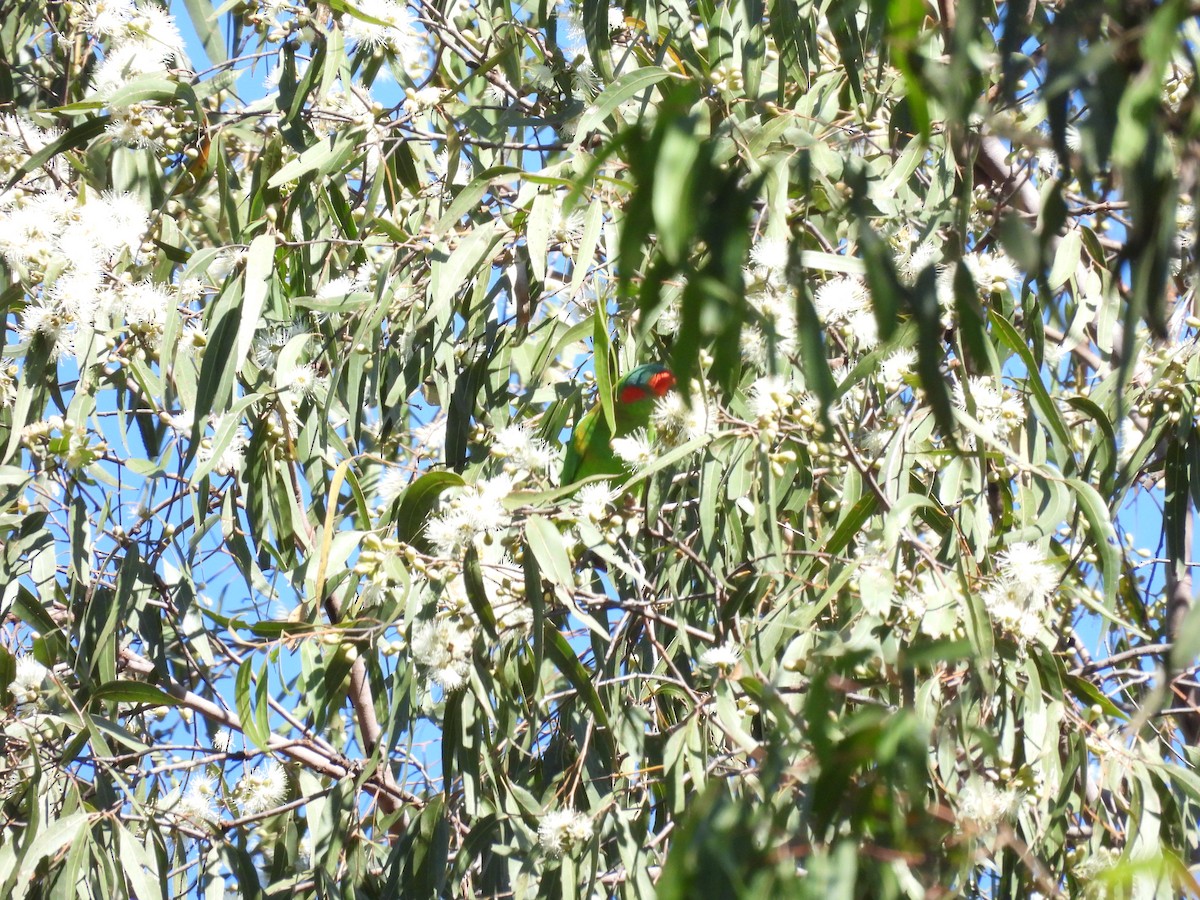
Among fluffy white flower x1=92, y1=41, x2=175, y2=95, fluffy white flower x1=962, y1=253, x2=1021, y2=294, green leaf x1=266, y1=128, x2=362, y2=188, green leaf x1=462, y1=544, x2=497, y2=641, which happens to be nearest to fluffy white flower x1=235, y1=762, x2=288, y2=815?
green leaf x1=462, y1=544, x2=497, y2=641

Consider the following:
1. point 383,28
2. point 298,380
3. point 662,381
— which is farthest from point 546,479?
point 662,381

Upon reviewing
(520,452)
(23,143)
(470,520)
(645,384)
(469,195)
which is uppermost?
(23,143)

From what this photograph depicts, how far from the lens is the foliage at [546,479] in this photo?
1.51m

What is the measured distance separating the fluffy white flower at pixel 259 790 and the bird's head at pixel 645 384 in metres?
0.87

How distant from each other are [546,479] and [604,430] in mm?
434

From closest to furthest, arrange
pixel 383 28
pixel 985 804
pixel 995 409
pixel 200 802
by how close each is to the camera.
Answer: pixel 985 804, pixel 995 409, pixel 383 28, pixel 200 802

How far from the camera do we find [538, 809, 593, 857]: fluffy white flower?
61.6 inches

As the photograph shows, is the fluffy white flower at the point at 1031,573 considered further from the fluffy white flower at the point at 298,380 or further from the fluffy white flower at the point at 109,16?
the fluffy white flower at the point at 109,16

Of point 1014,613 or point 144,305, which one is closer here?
point 1014,613

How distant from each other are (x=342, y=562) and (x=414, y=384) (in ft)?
1.60

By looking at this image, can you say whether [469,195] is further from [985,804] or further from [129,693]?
[985,804]

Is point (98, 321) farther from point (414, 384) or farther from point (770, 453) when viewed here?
point (770, 453)

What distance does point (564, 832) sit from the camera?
1.58 metres

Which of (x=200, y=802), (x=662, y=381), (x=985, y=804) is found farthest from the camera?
(x=662, y=381)
